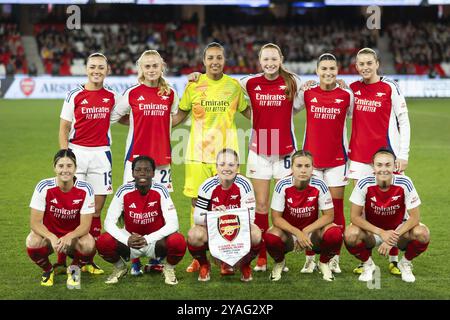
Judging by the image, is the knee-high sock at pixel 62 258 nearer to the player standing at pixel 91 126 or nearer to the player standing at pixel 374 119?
the player standing at pixel 91 126

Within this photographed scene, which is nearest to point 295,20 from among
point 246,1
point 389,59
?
point 389,59

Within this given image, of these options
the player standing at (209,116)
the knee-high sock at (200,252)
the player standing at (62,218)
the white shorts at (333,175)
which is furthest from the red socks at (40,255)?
the white shorts at (333,175)

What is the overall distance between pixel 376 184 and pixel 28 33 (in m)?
27.5

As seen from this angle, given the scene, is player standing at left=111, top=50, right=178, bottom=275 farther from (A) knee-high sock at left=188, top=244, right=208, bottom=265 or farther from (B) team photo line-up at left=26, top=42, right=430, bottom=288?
(A) knee-high sock at left=188, top=244, right=208, bottom=265

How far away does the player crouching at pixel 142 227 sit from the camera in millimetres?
5598

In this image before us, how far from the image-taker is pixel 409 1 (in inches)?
926

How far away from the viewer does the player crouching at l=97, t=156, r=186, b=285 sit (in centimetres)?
560

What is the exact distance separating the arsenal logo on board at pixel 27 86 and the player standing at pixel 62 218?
20.0 m

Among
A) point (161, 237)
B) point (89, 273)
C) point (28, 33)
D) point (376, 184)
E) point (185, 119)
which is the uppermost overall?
point (28, 33)

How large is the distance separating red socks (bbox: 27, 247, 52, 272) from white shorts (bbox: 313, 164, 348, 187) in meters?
2.31

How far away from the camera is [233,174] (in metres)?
5.80

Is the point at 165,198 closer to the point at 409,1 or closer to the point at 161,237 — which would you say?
the point at 161,237

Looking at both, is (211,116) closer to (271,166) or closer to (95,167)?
(271,166)

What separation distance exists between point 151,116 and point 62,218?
1.12m
